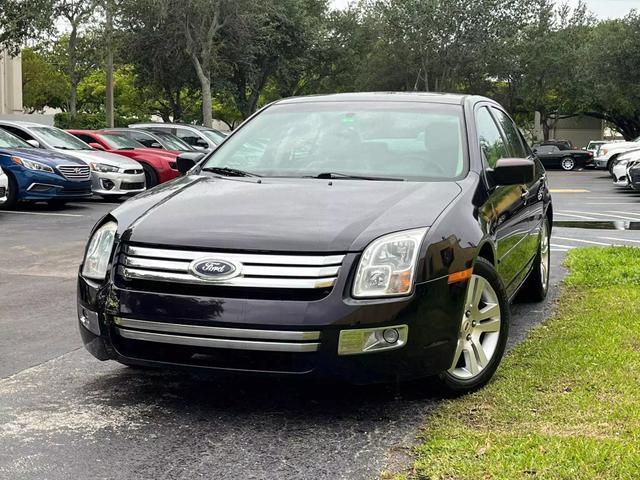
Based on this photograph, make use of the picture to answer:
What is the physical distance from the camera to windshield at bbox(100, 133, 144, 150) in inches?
744

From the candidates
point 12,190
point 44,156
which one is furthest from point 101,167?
point 12,190

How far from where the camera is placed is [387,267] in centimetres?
396

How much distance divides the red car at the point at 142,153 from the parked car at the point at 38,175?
248cm

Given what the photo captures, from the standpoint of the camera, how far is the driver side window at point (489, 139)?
5453 millimetres

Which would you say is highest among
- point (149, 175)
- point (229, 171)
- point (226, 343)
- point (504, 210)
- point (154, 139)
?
point (229, 171)

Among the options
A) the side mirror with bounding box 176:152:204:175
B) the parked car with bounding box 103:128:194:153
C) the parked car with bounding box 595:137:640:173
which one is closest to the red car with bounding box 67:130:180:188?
the parked car with bounding box 103:128:194:153

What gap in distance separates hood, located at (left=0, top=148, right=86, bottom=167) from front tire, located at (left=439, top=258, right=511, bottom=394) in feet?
38.3

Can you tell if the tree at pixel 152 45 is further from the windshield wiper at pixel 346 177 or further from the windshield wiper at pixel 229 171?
the windshield wiper at pixel 346 177

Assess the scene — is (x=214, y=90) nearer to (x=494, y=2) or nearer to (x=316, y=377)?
(x=494, y=2)

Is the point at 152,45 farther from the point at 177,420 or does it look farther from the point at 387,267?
the point at 387,267

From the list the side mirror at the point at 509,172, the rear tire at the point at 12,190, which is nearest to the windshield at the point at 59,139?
the rear tire at the point at 12,190

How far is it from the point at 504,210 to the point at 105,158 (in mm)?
12679

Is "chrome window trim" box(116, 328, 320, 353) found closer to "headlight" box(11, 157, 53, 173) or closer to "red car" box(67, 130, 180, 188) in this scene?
"headlight" box(11, 157, 53, 173)

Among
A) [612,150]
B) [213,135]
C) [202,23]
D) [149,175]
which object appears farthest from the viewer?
[202,23]
